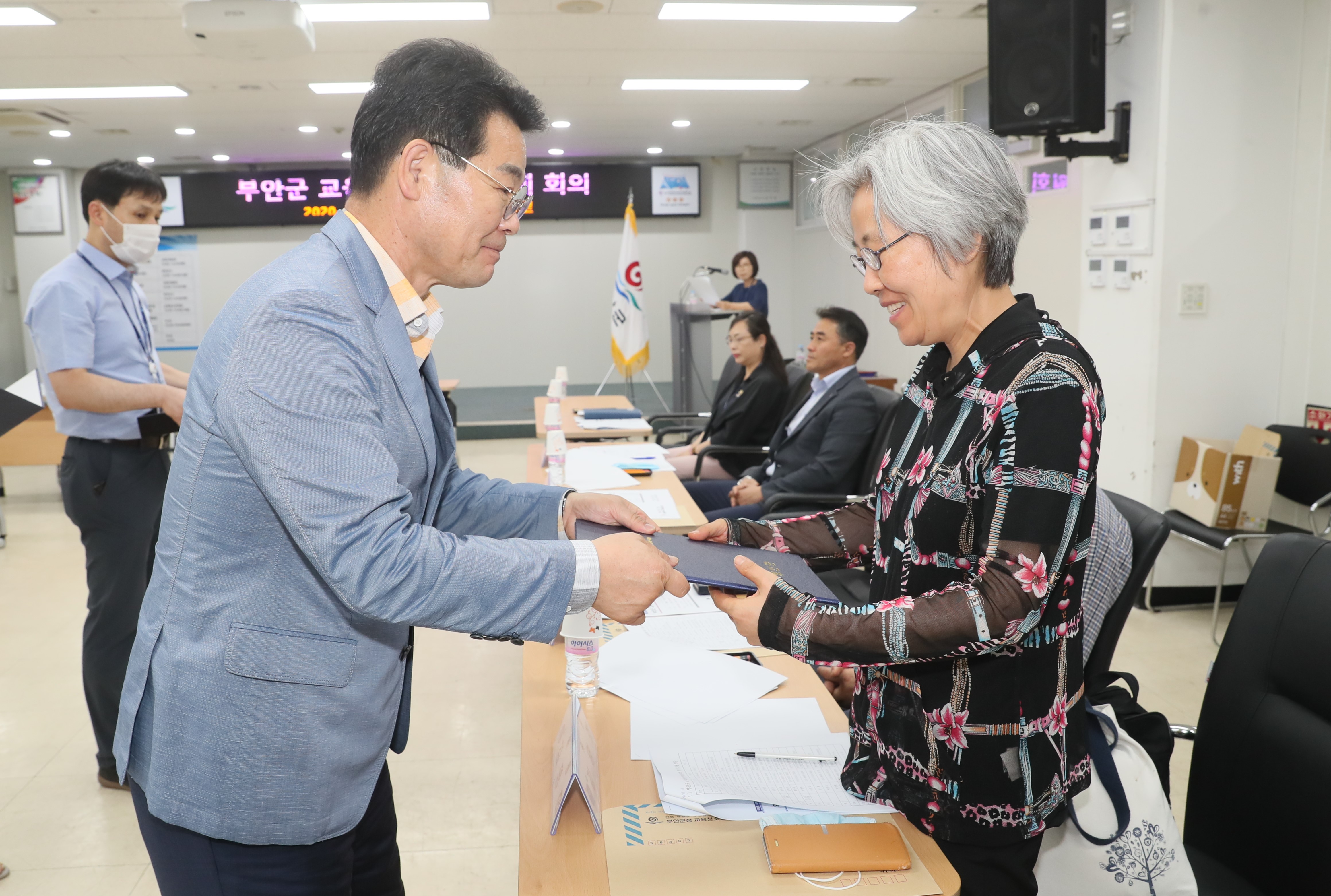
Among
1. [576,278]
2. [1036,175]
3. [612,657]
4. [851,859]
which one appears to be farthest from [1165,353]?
[576,278]

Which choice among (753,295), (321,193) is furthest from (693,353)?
(321,193)

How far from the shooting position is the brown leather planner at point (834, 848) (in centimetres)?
109

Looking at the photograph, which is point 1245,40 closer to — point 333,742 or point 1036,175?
point 1036,175

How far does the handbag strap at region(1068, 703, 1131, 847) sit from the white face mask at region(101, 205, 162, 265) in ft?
8.85

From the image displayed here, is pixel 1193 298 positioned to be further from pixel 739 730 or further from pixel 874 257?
pixel 739 730

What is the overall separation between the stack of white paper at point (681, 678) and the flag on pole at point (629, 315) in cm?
718

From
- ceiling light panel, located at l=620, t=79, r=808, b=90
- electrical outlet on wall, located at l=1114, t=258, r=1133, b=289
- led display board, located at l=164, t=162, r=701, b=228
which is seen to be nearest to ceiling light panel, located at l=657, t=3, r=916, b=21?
ceiling light panel, located at l=620, t=79, r=808, b=90

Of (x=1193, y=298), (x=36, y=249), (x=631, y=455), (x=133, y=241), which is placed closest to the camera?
(x=133, y=241)

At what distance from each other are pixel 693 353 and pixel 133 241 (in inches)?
222

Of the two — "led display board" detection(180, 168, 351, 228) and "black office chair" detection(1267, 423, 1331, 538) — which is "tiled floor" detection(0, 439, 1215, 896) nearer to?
"black office chair" detection(1267, 423, 1331, 538)

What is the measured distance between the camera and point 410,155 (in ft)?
3.71

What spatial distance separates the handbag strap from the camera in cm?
133

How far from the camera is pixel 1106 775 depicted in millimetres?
1355

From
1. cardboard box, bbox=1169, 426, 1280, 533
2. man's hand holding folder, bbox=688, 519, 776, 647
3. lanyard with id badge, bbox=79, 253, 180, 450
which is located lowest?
cardboard box, bbox=1169, 426, 1280, 533
